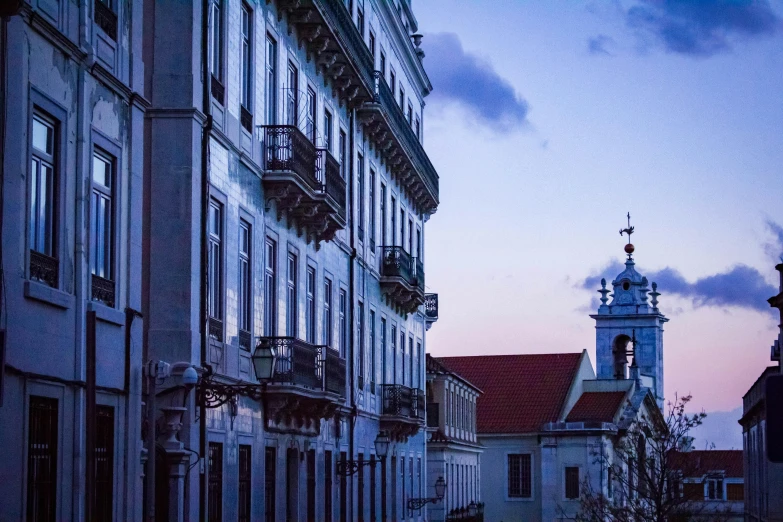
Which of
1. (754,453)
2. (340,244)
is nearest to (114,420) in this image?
(340,244)

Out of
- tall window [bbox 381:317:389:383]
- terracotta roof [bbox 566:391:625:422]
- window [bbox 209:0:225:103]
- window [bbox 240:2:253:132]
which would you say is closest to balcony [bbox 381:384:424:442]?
tall window [bbox 381:317:389:383]

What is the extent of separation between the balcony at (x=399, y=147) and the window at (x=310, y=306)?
21.0 feet

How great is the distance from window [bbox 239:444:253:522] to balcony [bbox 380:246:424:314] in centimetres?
1412

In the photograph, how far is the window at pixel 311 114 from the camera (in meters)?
29.8

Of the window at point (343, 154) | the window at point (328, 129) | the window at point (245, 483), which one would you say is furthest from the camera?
the window at point (343, 154)

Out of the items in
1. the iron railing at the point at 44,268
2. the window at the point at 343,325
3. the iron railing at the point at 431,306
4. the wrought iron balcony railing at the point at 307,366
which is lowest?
the wrought iron balcony railing at the point at 307,366

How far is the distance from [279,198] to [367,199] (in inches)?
416

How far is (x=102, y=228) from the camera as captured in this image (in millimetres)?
17766

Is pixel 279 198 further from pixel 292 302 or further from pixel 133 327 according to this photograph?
pixel 133 327

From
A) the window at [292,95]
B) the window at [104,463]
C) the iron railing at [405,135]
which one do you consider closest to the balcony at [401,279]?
the iron railing at [405,135]

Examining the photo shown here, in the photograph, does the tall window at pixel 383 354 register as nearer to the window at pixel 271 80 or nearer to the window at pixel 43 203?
the window at pixel 271 80

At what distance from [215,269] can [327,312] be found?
30.0 ft

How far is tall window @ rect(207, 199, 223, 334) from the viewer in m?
22.9

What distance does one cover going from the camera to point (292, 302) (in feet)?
94.0
